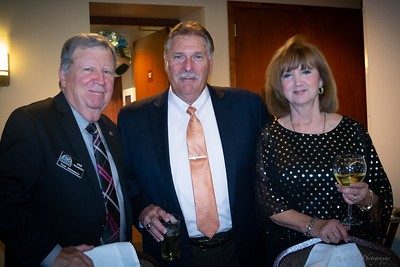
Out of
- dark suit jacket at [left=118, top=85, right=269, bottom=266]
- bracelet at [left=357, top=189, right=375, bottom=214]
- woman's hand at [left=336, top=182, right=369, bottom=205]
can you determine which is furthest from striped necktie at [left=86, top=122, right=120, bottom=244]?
bracelet at [left=357, top=189, right=375, bottom=214]

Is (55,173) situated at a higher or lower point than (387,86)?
lower

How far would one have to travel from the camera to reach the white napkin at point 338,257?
Answer: 115cm

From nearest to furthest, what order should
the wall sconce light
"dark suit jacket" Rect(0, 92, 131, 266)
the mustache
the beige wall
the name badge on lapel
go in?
1. "dark suit jacket" Rect(0, 92, 131, 266)
2. the name badge on lapel
3. the mustache
4. the beige wall
5. the wall sconce light

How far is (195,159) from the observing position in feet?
6.23

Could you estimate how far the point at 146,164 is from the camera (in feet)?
6.36

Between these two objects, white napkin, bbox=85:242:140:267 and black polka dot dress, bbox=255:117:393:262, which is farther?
black polka dot dress, bbox=255:117:393:262

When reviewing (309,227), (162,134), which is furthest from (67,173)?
(309,227)

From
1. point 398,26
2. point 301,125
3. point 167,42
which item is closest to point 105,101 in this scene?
point 167,42

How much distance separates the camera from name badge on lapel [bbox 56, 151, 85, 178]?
1.50 meters

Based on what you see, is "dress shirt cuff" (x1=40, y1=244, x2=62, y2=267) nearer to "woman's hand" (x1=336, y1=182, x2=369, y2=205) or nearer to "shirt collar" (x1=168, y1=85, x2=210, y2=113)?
"shirt collar" (x1=168, y1=85, x2=210, y2=113)

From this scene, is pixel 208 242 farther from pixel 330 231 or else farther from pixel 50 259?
pixel 50 259

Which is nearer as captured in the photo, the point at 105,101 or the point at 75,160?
the point at 75,160

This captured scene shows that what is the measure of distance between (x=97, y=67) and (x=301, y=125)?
1.05m

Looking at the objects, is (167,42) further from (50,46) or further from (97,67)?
(50,46)
